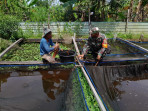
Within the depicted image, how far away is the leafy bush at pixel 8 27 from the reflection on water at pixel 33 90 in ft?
13.1

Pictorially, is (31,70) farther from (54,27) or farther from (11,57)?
(54,27)

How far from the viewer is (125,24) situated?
9.09m

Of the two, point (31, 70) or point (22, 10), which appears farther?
point (22, 10)

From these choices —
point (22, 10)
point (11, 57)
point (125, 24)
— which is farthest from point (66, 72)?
point (22, 10)

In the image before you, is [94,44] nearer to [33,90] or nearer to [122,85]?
[122,85]

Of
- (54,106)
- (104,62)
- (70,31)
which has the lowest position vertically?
(54,106)

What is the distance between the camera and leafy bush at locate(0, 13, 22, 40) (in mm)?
6789

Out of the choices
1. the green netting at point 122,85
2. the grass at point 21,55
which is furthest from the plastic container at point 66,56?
the grass at point 21,55

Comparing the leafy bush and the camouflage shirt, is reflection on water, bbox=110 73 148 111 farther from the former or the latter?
the leafy bush

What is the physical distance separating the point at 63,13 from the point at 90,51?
26.2 ft

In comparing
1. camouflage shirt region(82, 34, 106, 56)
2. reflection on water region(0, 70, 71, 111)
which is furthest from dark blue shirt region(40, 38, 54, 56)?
camouflage shirt region(82, 34, 106, 56)

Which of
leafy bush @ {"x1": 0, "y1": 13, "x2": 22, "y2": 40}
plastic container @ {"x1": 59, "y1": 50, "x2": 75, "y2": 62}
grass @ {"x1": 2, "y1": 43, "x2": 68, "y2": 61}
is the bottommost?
grass @ {"x1": 2, "y1": 43, "x2": 68, "y2": 61}

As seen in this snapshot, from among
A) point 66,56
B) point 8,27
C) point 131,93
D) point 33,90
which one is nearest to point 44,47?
point 66,56

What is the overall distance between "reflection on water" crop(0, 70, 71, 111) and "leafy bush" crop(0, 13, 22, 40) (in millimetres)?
3979
